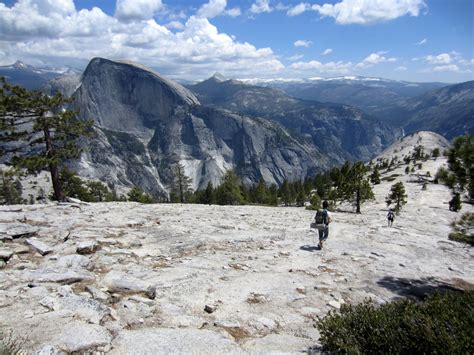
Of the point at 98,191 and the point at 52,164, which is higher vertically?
the point at 52,164

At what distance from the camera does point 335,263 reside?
15.5 metres

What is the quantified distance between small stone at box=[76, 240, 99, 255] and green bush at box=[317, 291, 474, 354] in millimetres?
10515

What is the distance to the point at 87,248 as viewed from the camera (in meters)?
13.6

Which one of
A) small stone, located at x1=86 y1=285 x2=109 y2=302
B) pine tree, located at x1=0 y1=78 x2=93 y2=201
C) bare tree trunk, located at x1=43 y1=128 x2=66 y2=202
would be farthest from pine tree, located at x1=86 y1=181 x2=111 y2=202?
small stone, located at x1=86 y1=285 x2=109 y2=302

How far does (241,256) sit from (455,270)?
10702mm

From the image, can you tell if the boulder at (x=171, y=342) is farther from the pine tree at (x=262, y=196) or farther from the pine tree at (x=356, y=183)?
the pine tree at (x=262, y=196)

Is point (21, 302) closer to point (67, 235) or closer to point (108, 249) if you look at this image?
point (108, 249)

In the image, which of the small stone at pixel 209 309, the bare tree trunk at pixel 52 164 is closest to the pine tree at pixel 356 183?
the bare tree trunk at pixel 52 164

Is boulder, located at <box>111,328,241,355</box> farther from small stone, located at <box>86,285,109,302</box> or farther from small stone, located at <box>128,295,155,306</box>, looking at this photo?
small stone, located at <box>86,285,109,302</box>

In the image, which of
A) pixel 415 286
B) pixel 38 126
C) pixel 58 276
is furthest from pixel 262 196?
pixel 58 276

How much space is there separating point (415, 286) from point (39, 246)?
15.8 m

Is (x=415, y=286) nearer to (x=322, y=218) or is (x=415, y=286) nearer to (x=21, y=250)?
(x=322, y=218)

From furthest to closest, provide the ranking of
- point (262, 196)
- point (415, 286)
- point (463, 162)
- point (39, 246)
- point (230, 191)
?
point (262, 196)
point (230, 191)
point (39, 246)
point (415, 286)
point (463, 162)

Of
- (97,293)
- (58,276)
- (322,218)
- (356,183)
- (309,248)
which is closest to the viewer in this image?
(97,293)
